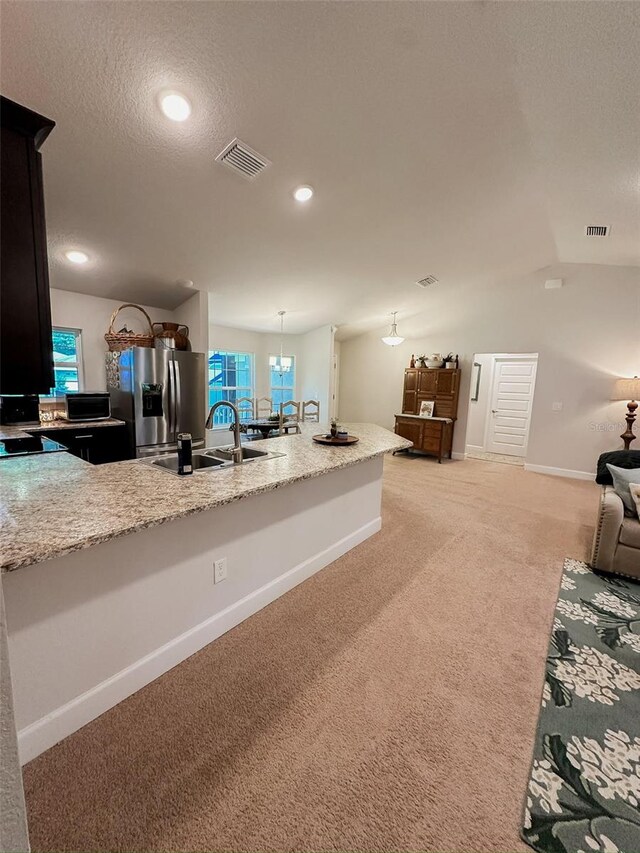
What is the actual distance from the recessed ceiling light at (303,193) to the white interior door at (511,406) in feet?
18.2

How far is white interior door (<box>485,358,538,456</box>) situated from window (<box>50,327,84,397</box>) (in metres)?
7.06

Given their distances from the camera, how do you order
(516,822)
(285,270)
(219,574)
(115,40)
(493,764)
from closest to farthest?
(516,822), (493,764), (115,40), (219,574), (285,270)

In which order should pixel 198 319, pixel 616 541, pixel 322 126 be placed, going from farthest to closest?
pixel 198 319 < pixel 616 541 < pixel 322 126

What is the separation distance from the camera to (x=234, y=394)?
6648 mm

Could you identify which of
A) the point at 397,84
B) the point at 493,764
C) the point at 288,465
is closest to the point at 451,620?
the point at 493,764

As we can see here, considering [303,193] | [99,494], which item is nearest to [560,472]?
[303,193]

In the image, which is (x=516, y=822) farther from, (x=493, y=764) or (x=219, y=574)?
(x=219, y=574)

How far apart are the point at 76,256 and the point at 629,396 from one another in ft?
21.5

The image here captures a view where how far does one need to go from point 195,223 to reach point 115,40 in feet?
4.49

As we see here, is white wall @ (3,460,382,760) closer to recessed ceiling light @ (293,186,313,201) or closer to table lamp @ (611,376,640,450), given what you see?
recessed ceiling light @ (293,186,313,201)

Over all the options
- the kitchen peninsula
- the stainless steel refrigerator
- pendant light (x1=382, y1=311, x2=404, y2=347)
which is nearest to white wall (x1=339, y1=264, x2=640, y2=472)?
pendant light (x1=382, y1=311, x2=404, y2=347)

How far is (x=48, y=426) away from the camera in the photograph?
10.7 feet

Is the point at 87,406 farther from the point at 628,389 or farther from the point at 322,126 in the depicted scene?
the point at 628,389

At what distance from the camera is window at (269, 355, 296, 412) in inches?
282
